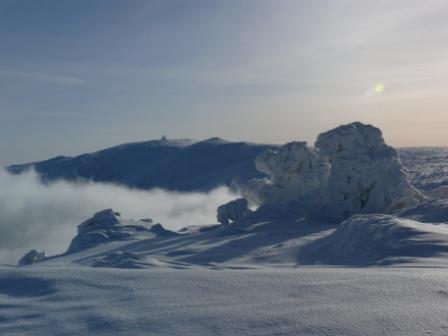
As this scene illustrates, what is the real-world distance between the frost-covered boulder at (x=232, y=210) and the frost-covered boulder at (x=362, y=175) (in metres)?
5.91

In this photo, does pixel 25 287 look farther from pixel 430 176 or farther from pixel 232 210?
pixel 430 176

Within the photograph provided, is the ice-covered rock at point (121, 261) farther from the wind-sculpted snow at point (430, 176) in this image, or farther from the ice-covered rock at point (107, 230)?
the wind-sculpted snow at point (430, 176)

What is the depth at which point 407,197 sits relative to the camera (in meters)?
20.6

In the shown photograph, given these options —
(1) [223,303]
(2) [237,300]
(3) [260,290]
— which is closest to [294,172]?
(3) [260,290]

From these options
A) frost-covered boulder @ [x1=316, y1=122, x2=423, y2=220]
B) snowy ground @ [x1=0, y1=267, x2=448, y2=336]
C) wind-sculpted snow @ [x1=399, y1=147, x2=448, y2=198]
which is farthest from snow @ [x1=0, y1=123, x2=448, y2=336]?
wind-sculpted snow @ [x1=399, y1=147, x2=448, y2=198]

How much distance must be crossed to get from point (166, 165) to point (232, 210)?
278 ft

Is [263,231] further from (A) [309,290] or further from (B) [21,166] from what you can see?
(B) [21,166]

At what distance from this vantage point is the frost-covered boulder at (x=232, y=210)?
26.1 metres

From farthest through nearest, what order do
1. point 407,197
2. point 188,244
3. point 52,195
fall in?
point 52,195 < point 407,197 < point 188,244

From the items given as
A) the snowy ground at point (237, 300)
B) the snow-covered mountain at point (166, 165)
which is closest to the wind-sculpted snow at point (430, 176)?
the snowy ground at point (237, 300)

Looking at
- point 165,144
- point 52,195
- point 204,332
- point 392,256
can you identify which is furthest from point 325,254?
point 52,195

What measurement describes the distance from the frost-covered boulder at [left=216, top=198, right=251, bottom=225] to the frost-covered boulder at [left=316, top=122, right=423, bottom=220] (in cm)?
591

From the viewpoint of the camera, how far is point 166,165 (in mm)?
109812

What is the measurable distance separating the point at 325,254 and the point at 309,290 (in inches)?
226
